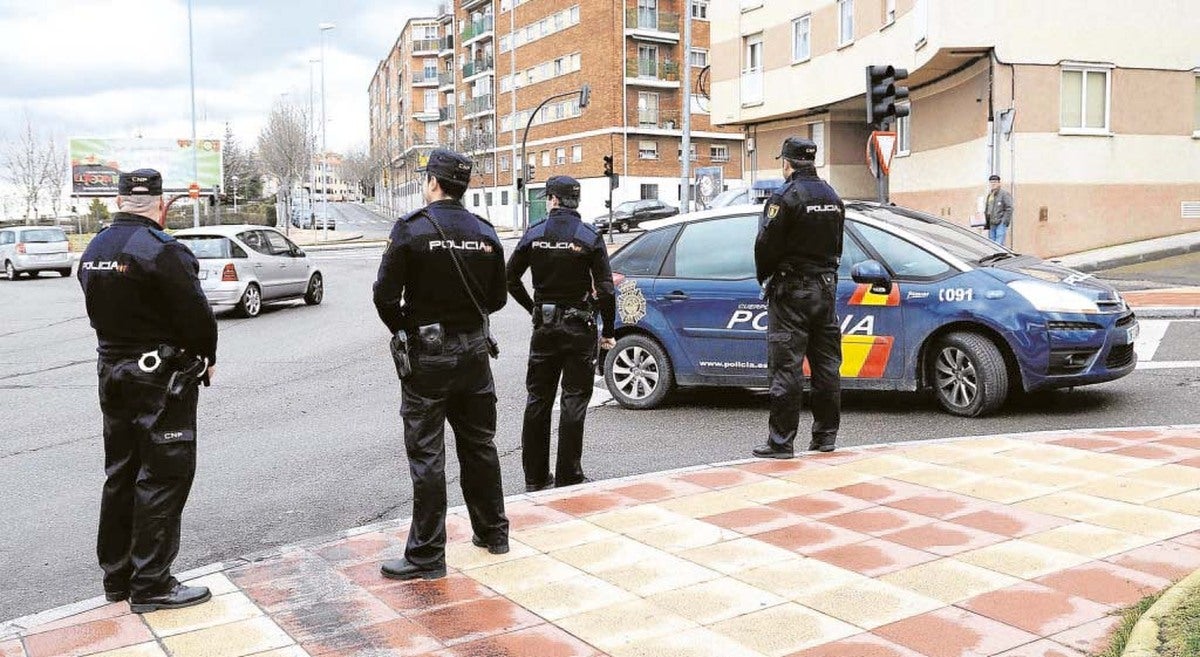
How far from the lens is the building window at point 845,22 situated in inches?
1176

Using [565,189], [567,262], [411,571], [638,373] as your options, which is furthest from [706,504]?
Answer: [638,373]

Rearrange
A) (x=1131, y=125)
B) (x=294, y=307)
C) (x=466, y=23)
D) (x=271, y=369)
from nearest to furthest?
(x=271, y=369) → (x=294, y=307) → (x=1131, y=125) → (x=466, y=23)

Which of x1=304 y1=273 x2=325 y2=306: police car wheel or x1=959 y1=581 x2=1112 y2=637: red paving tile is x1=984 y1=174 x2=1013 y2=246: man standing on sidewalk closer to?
x1=304 y1=273 x2=325 y2=306: police car wheel

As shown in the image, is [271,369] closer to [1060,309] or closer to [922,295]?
[922,295]

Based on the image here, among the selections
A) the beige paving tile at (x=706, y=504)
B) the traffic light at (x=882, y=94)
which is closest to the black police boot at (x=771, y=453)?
the beige paving tile at (x=706, y=504)

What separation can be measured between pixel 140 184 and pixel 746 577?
299 centimetres

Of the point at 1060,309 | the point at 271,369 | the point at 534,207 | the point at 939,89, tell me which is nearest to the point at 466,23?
the point at 534,207

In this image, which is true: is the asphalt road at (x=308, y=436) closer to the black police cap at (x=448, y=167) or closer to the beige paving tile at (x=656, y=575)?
the beige paving tile at (x=656, y=575)

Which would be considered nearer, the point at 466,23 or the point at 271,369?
the point at 271,369

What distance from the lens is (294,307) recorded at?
21234 mm

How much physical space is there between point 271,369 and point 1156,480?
963 centimetres

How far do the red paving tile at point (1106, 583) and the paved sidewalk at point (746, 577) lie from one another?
0.04ft

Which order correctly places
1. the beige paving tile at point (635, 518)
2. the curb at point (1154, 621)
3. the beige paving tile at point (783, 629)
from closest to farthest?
the curb at point (1154, 621)
the beige paving tile at point (783, 629)
the beige paving tile at point (635, 518)

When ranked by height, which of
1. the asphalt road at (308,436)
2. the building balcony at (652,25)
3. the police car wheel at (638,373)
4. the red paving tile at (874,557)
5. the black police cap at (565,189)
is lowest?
the asphalt road at (308,436)
